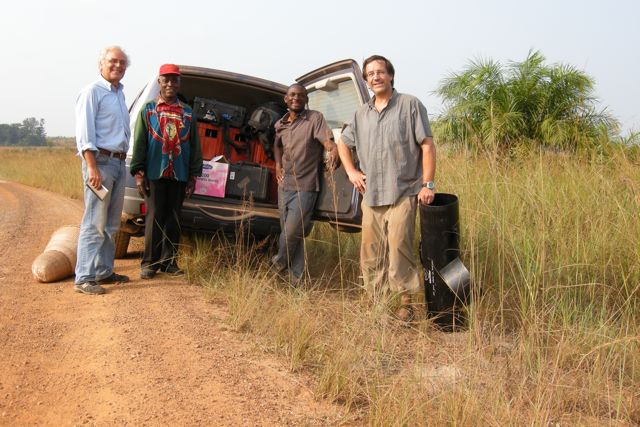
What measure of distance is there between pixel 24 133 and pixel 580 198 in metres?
103

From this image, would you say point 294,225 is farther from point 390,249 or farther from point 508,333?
point 508,333

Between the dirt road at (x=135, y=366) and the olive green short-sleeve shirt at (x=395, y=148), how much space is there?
4.57 ft

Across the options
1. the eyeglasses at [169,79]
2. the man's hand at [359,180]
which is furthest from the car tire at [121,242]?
the man's hand at [359,180]

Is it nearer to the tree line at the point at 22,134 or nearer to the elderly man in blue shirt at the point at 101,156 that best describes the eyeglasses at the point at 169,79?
the elderly man in blue shirt at the point at 101,156

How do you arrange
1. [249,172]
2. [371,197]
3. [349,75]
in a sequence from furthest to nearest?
1. [249,172]
2. [349,75]
3. [371,197]

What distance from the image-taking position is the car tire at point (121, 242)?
6.61 meters

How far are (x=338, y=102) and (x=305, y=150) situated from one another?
66 cm

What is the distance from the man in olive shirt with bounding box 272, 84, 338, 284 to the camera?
17.4ft

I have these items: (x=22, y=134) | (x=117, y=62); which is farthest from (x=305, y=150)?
(x=22, y=134)

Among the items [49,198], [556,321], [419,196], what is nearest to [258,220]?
[419,196]

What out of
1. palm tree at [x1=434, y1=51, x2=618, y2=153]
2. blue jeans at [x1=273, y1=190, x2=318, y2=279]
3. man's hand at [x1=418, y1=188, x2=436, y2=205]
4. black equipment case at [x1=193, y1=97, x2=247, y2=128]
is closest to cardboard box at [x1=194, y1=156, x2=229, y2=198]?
blue jeans at [x1=273, y1=190, x2=318, y2=279]

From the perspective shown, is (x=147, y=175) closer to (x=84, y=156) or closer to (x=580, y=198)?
(x=84, y=156)

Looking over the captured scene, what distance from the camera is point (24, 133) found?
97.2 metres

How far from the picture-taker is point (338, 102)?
5.71m
